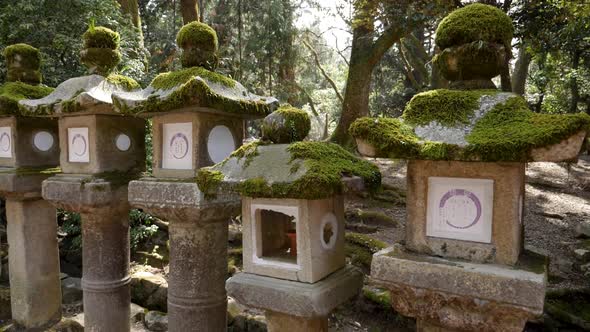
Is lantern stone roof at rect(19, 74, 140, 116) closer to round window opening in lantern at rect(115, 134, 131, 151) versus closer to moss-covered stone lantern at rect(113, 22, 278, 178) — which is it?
round window opening in lantern at rect(115, 134, 131, 151)

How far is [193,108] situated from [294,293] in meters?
1.90

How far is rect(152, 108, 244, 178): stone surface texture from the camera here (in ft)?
13.2

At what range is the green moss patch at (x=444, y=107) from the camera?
8.58 ft

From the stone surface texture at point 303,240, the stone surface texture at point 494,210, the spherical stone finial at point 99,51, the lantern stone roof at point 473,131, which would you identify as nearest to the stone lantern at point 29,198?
the spherical stone finial at point 99,51

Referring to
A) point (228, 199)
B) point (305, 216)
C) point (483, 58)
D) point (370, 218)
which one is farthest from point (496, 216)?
point (370, 218)

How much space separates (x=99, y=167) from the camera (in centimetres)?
486

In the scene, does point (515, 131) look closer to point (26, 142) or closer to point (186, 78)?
point (186, 78)

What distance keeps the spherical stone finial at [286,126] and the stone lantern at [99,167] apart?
2.19 m

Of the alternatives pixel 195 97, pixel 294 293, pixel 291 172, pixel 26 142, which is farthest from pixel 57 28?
pixel 294 293

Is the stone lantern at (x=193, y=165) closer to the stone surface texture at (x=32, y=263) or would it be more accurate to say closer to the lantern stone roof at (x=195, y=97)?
the lantern stone roof at (x=195, y=97)

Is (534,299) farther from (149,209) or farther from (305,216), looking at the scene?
(149,209)

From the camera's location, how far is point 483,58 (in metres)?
2.76

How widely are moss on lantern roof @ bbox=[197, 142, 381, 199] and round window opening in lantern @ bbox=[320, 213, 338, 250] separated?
0.40 metres

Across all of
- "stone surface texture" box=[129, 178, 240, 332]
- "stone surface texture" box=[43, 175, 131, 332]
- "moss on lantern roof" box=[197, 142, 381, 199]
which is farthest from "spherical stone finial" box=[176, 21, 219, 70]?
"stone surface texture" box=[43, 175, 131, 332]
